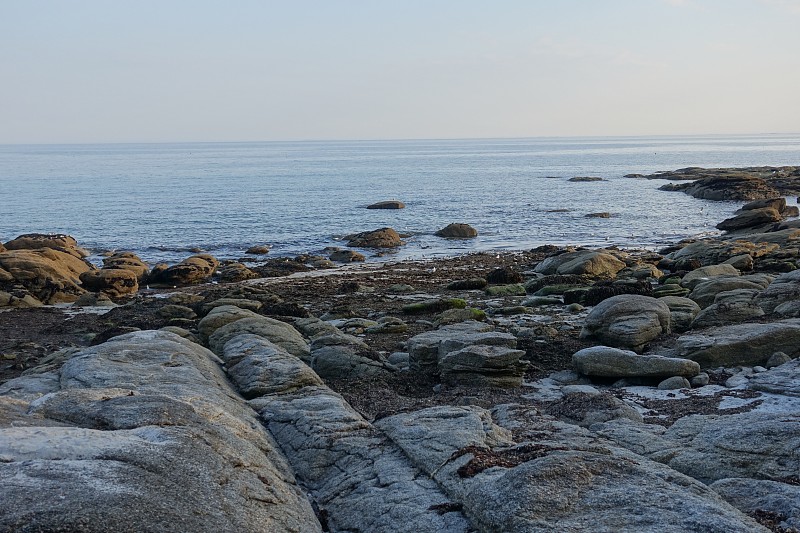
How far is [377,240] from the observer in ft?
125

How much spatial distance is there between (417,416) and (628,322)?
7.28 metres

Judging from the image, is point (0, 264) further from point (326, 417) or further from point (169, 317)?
point (326, 417)

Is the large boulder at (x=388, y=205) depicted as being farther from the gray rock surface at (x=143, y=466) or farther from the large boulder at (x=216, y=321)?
the gray rock surface at (x=143, y=466)

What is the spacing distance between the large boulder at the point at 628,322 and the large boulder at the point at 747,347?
1.29 metres

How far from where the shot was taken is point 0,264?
26.1 m

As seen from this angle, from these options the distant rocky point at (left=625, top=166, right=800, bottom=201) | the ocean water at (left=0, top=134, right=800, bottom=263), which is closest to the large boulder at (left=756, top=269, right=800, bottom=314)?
the ocean water at (left=0, top=134, right=800, bottom=263)

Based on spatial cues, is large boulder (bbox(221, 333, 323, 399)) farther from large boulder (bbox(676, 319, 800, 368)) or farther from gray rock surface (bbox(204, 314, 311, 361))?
large boulder (bbox(676, 319, 800, 368))

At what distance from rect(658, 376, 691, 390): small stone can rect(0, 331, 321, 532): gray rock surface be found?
6.54 metres

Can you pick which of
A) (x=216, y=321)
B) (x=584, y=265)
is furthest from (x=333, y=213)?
(x=216, y=321)

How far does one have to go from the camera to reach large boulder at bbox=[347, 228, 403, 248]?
37.9 meters

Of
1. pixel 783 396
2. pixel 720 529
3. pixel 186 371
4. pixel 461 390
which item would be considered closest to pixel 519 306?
pixel 461 390

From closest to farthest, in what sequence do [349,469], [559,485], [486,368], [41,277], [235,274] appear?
1. [559,485]
2. [349,469]
3. [486,368]
4. [41,277]
5. [235,274]

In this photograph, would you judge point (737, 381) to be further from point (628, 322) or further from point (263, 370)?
point (263, 370)

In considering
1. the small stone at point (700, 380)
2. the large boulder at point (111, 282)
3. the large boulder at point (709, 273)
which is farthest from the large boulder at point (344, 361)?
the large boulder at point (111, 282)
